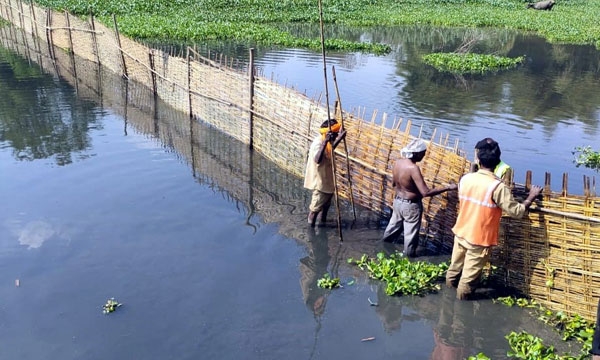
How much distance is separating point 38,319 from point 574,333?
5.49 m

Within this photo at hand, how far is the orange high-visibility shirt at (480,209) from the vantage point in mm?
5426

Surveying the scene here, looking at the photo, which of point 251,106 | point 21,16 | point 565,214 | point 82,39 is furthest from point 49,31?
point 565,214

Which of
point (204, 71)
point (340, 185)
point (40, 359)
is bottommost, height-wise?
point (40, 359)

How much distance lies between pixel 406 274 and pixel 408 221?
28.7 inches

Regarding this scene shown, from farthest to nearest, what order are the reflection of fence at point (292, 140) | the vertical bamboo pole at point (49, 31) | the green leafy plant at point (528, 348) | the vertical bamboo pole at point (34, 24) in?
the vertical bamboo pole at point (34, 24) < the vertical bamboo pole at point (49, 31) < the reflection of fence at point (292, 140) < the green leafy plant at point (528, 348)

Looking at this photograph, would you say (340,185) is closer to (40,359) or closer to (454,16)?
(40,359)

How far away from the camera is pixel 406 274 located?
6336 millimetres

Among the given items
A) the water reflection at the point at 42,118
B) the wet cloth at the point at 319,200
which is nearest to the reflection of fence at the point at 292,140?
the wet cloth at the point at 319,200

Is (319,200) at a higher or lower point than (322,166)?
lower

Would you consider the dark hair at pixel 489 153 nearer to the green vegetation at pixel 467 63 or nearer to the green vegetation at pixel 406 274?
the green vegetation at pixel 406 274

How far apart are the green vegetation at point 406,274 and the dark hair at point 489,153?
5.20ft

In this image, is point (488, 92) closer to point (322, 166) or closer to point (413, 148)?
point (322, 166)

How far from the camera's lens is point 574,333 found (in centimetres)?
541

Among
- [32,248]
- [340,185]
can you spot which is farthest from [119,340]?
[340,185]
